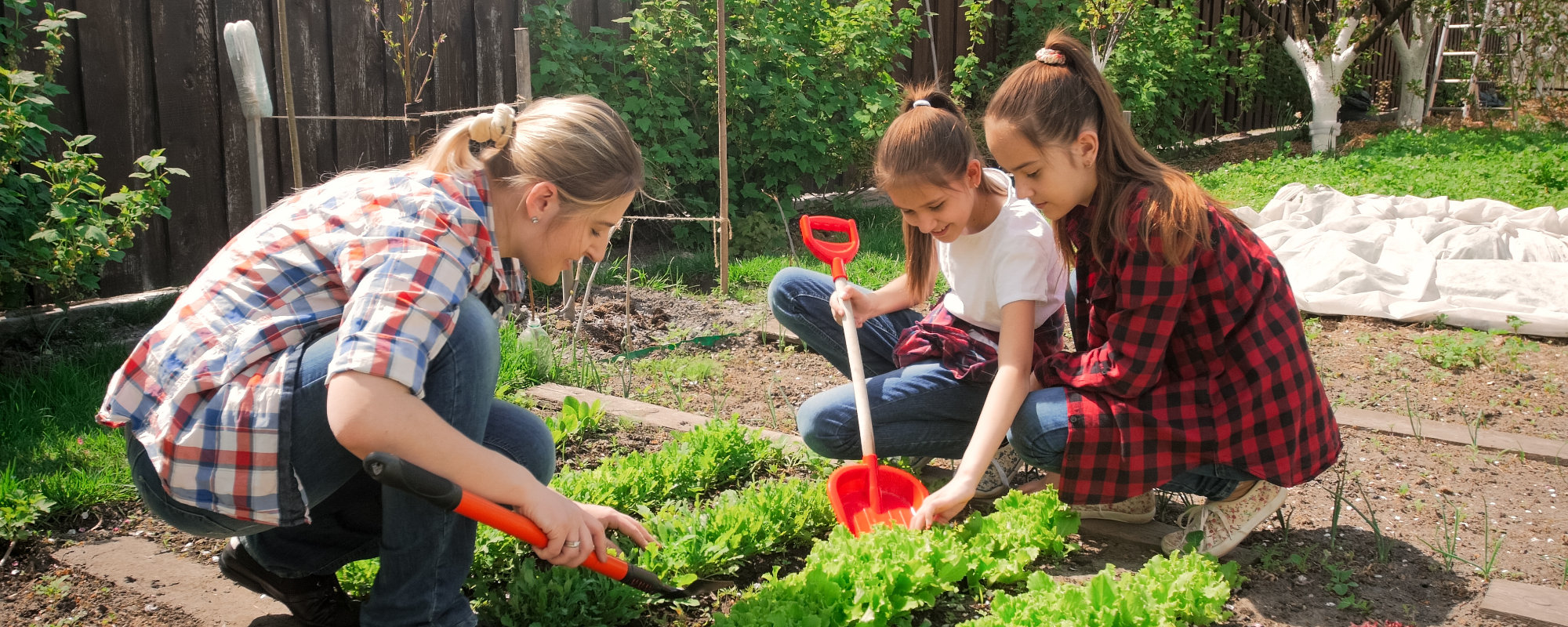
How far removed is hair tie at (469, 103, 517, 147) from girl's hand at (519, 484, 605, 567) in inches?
23.5

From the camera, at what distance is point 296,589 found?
202cm

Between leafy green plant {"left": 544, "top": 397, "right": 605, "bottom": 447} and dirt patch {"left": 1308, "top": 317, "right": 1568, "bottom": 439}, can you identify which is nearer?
leafy green plant {"left": 544, "top": 397, "right": 605, "bottom": 447}

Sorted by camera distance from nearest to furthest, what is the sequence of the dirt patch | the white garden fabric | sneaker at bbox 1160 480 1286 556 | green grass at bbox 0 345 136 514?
sneaker at bbox 1160 480 1286 556
green grass at bbox 0 345 136 514
the dirt patch
the white garden fabric

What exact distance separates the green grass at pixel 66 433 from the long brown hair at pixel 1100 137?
2334 mm

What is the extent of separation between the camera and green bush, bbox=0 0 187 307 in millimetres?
3461

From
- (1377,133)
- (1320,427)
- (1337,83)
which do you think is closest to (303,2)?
(1320,427)

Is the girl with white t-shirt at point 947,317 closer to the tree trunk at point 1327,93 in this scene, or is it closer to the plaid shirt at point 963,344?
the plaid shirt at point 963,344

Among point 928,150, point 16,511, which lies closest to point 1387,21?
point 928,150

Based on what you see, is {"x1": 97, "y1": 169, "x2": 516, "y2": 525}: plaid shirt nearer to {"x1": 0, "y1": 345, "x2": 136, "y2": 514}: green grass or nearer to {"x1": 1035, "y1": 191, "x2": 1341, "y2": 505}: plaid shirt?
{"x1": 0, "y1": 345, "x2": 136, "y2": 514}: green grass

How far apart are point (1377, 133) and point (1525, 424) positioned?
30.9 feet

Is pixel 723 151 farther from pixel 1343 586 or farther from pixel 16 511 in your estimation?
pixel 1343 586

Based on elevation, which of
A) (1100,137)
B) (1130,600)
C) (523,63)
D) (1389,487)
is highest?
(523,63)

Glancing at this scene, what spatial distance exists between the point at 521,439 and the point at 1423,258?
4.36 meters

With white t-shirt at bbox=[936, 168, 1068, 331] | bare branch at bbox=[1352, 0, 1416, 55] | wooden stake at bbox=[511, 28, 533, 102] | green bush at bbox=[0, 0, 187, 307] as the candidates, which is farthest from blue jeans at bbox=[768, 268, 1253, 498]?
bare branch at bbox=[1352, 0, 1416, 55]
